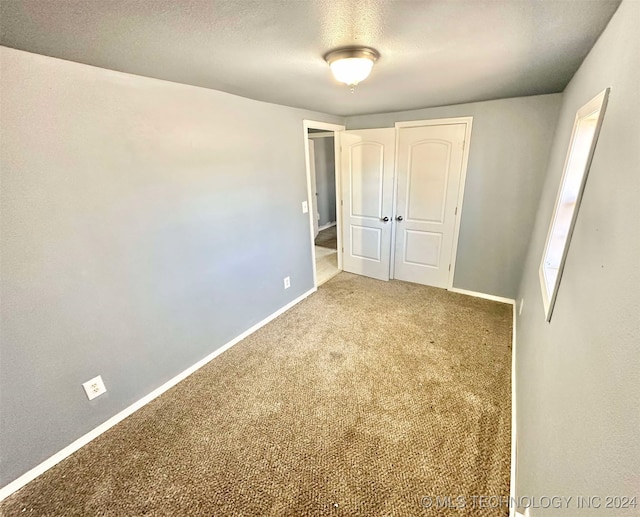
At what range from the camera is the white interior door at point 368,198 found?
137 inches

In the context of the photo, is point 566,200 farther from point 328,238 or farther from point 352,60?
point 328,238

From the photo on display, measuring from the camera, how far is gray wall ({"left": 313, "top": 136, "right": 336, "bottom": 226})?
650 cm

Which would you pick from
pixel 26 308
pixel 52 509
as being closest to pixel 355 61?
pixel 26 308

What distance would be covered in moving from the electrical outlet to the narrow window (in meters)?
2.58

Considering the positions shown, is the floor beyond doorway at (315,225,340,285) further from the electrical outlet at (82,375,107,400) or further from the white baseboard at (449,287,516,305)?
the electrical outlet at (82,375,107,400)

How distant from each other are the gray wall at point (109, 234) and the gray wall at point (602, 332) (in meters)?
2.26

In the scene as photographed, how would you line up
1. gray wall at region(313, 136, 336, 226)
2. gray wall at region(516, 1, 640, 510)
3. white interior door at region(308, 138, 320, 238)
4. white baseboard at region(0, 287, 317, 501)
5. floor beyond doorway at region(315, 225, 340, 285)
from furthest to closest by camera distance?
gray wall at region(313, 136, 336, 226) → white interior door at region(308, 138, 320, 238) → floor beyond doorway at region(315, 225, 340, 285) → white baseboard at region(0, 287, 317, 501) → gray wall at region(516, 1, 640, 510)

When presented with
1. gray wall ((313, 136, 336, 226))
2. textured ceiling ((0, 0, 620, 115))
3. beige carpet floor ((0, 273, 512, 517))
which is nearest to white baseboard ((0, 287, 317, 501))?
beige carpet floor ((0, 273, 512, 517))

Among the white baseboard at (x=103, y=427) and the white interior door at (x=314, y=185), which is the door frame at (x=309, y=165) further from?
the white interior door at (x=314, y=185)

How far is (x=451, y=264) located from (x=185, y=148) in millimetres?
3112

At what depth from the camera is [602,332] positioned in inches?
27.9

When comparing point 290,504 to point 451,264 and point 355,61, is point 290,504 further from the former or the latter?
point 451,264

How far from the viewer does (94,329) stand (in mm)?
1704

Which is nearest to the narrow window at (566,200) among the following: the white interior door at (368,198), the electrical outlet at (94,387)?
the white interior door at (368,198)
